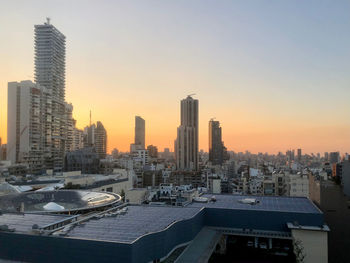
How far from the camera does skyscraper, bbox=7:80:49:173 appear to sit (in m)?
68.5

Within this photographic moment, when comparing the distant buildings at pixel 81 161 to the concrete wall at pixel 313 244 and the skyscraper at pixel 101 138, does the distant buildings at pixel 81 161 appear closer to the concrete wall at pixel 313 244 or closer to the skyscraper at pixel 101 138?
the concrete wall at pixel 313 244

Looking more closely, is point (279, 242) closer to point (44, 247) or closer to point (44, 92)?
point (44, 247)

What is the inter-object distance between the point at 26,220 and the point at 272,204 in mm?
16770

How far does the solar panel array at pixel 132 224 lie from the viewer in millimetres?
13094

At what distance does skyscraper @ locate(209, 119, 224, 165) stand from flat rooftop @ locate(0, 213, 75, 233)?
403 feet

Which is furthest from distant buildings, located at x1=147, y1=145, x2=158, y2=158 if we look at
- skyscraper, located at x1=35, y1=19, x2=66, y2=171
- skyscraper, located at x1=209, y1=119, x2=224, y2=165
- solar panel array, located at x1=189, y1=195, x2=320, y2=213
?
solar panel array, located at x1=189, y1=195, x2=320, y2=213

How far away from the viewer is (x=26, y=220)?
52.4ft

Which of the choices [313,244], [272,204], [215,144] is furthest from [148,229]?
[215,144]

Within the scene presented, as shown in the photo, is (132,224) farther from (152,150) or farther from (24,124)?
(152,150)

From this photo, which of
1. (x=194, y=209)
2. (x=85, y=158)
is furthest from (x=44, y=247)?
(x=85, y=158)

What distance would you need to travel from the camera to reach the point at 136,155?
107 meters

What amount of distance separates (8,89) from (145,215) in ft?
208

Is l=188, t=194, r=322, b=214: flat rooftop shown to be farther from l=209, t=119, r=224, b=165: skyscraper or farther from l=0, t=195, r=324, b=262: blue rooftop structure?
l=209, t=119, r=224, b=165: skyscraper

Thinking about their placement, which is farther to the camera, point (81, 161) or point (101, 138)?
point (101, 138)
